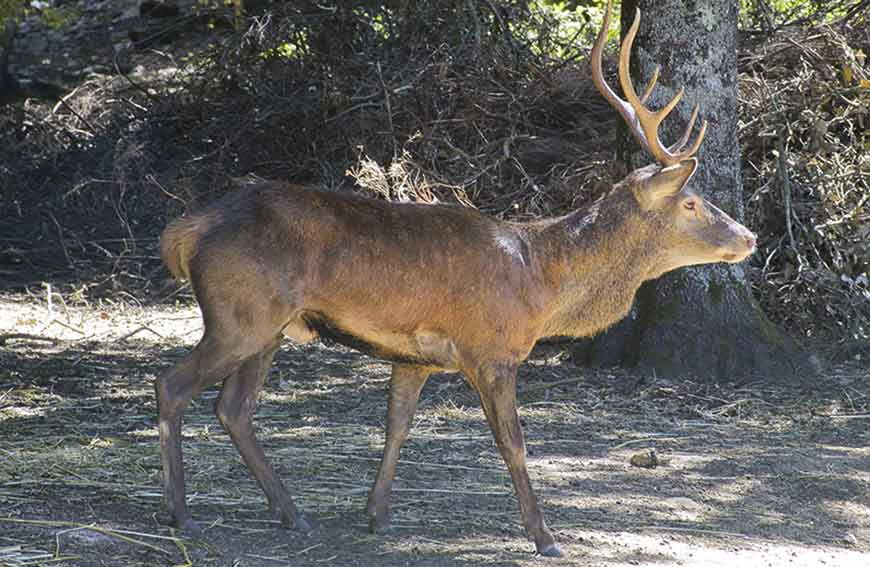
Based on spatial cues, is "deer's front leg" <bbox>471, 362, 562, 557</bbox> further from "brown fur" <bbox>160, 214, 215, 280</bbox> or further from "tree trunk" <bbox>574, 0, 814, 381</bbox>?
"tree trunk" <bbox>574, 0, 814, 381</bbox>

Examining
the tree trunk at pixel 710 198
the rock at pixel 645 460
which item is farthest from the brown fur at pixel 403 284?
the tree trunk at pixel 710 198

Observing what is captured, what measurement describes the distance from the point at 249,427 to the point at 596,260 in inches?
71.1

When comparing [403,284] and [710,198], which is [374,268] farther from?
[710,198]

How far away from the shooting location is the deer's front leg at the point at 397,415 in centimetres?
610

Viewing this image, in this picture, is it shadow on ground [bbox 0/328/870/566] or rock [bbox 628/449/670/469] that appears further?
rock [bbox 628/449/670/469]

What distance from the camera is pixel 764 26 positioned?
1123 centimetres

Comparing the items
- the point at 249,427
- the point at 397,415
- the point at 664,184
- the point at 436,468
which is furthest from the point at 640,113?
the point at 249,427

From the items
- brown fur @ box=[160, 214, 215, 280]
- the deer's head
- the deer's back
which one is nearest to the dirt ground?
the deer's back

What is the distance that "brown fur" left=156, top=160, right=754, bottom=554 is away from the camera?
18.3 ft

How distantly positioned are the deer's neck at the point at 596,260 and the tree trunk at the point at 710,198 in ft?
8.59

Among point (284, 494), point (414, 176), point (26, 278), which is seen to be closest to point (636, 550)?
point (284, 494)

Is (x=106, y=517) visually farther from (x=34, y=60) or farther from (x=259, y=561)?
(x=34, y=60)

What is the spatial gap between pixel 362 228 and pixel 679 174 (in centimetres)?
153

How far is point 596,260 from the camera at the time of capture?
629 cm
